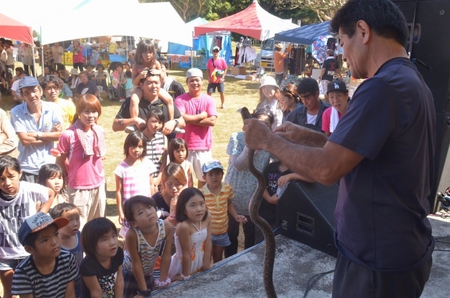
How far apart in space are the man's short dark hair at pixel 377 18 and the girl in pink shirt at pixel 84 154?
10.5ft

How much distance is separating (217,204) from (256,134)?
2.16 meters

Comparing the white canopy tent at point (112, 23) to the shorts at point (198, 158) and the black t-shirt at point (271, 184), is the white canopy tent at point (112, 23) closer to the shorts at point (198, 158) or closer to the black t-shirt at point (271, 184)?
the shorts at point (198, 158)

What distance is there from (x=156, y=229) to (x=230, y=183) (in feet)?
3.90

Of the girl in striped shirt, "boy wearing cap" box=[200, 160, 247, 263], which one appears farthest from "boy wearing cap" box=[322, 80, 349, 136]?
the girl in striped shirt

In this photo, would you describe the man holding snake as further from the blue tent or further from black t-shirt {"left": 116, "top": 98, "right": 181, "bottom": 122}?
A: the blue tent

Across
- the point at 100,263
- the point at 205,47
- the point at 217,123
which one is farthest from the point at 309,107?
the point at 205,47

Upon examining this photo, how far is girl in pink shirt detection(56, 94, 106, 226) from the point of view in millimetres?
4453

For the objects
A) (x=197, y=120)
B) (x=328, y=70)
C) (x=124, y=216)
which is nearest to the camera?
(x=124, y=216)

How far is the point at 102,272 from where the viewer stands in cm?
301

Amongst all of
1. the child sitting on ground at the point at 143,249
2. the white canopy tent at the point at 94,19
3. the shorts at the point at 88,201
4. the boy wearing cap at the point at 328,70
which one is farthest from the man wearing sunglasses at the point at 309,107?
the boy wearing cap at the point at 328,70

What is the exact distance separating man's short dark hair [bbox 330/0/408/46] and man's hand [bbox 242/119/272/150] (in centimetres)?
53

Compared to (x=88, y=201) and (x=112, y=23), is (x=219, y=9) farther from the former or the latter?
(x=88, y=201)

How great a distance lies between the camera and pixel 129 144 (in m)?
4.43

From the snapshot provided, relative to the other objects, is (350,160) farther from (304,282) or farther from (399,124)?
(304,282)
